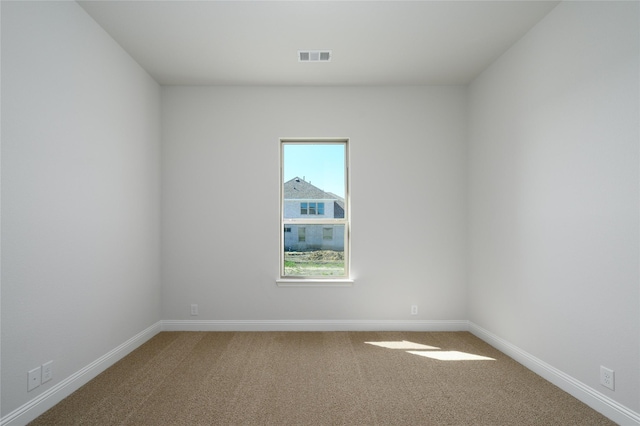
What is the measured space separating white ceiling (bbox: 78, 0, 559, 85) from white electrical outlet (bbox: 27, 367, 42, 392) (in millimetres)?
2653

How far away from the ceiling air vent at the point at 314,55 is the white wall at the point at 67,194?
1728mm

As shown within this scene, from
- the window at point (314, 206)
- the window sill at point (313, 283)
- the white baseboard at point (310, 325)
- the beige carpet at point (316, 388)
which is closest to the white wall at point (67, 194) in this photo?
the beige carpet at point (316, 388)

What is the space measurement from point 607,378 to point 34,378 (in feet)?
12.2

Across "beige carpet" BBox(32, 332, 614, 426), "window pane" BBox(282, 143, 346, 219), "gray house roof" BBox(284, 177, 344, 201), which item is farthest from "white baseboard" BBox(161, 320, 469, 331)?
"gray house roof" BBox(284, 177, 344, 201)

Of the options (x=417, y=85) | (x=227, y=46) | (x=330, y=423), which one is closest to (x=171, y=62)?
(x=227, y=46)

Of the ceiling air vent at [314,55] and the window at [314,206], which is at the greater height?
the ceiling air vent at [314,55]

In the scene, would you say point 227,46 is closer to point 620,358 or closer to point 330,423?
point 330,423

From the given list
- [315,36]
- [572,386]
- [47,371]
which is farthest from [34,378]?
[572,386]

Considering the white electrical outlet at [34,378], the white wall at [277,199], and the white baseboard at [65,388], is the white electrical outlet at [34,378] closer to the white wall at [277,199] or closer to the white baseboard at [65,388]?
the white baseboard at [65,388]

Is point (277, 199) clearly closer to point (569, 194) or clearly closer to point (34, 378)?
point (34, 378)

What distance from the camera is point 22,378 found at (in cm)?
222

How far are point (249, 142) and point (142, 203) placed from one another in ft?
4.55

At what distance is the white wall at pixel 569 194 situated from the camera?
7.32 feet

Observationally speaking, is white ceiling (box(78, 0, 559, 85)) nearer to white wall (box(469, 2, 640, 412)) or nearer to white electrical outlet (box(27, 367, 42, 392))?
white wall (box(469, 2, 640, 412))
